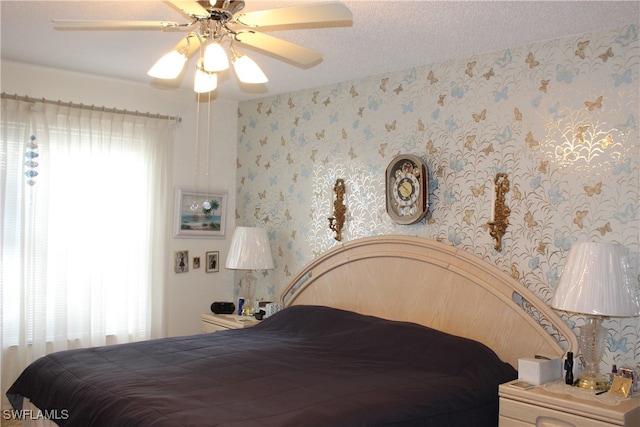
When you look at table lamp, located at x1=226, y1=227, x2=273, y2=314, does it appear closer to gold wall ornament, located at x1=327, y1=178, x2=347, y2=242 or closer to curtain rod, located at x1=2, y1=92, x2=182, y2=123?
gold wall ornament, located at x1=327, y1=178, x2=347, y2=242


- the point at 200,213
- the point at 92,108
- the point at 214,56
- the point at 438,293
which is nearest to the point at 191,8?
the point at 214,56

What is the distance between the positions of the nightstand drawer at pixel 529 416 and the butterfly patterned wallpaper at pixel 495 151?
1.87 ft

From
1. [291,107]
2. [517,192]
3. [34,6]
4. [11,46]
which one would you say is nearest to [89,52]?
[11,46]

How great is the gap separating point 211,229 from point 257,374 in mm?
2392

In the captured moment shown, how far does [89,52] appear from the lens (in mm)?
3844

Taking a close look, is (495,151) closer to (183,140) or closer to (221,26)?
(221,26)

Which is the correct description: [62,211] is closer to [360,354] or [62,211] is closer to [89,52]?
[89,52]

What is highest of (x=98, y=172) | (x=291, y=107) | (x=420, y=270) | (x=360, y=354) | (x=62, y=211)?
(x=291, y=107)

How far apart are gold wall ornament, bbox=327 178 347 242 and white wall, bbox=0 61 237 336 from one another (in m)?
1.32

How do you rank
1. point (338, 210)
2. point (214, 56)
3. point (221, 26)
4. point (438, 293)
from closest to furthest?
point (214, 56), point (221, 26), point (438, 293), point (338, 210)

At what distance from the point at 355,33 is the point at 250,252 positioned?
6.50 ft

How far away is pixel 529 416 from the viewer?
263 centimetres

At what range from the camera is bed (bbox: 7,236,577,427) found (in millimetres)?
2467

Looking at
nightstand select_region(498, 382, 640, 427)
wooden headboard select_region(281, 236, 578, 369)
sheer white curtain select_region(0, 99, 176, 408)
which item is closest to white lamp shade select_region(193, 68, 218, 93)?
wooden headboard select_region(281, 236, 578, 369)
